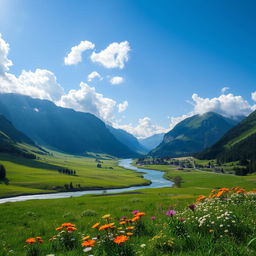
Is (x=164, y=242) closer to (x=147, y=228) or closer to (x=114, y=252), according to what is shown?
(x=114, y=252)

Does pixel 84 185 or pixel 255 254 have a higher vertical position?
pixel 255 254

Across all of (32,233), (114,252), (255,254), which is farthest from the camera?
(32,233)

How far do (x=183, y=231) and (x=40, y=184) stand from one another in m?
141

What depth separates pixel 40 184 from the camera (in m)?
132

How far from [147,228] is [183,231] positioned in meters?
2.42

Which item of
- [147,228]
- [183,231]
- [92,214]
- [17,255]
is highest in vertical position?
[183,231]

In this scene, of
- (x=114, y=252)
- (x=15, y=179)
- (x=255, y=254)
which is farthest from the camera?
(x=15, y=179)

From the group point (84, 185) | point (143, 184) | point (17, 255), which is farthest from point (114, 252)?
point (143, 184)

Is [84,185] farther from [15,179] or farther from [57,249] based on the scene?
[57,249]

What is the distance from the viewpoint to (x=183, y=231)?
720 centimetres

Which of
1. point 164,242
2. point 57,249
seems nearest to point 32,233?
point 57,249

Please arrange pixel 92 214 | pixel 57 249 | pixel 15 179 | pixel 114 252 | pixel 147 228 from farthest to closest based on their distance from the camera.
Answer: pixel 15 179, pixel 92 214, pixel 147 228, pixel 57 249, pixel 114 252

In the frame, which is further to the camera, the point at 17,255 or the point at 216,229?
the point at 17,255

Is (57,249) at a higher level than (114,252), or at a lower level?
lower
